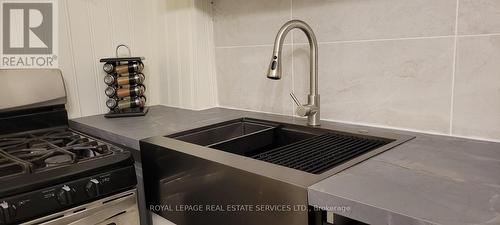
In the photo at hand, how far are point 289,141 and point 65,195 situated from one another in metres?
0.69

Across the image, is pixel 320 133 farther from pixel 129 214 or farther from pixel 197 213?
pixel 129 214

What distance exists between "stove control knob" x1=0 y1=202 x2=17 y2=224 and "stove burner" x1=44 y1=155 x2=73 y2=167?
16cm

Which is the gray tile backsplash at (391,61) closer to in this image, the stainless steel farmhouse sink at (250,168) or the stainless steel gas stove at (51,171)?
the stainless steel farmhouse sink at (250,168)

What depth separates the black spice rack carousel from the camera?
4.96 ft

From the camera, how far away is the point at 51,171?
912 millimetres

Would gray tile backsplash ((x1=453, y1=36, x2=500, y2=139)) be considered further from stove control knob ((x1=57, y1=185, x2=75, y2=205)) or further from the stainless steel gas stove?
stove control knob ((x1=57, y1=185, x2=75, y2=205))

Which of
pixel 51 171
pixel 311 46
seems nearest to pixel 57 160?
pixel 51 171

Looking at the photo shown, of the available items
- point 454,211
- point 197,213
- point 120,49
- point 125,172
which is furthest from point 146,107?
point 454,211

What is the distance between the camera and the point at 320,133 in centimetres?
113

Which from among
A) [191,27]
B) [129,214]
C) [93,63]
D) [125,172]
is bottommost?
[129,214]

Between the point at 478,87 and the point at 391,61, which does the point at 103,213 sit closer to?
the point at 391,61

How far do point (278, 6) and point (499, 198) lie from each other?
95 centimetres

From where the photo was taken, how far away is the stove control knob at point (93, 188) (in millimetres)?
929

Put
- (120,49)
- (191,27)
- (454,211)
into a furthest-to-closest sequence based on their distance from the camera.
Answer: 1. (120,49)
2. (191,27)
3. (454,211)
